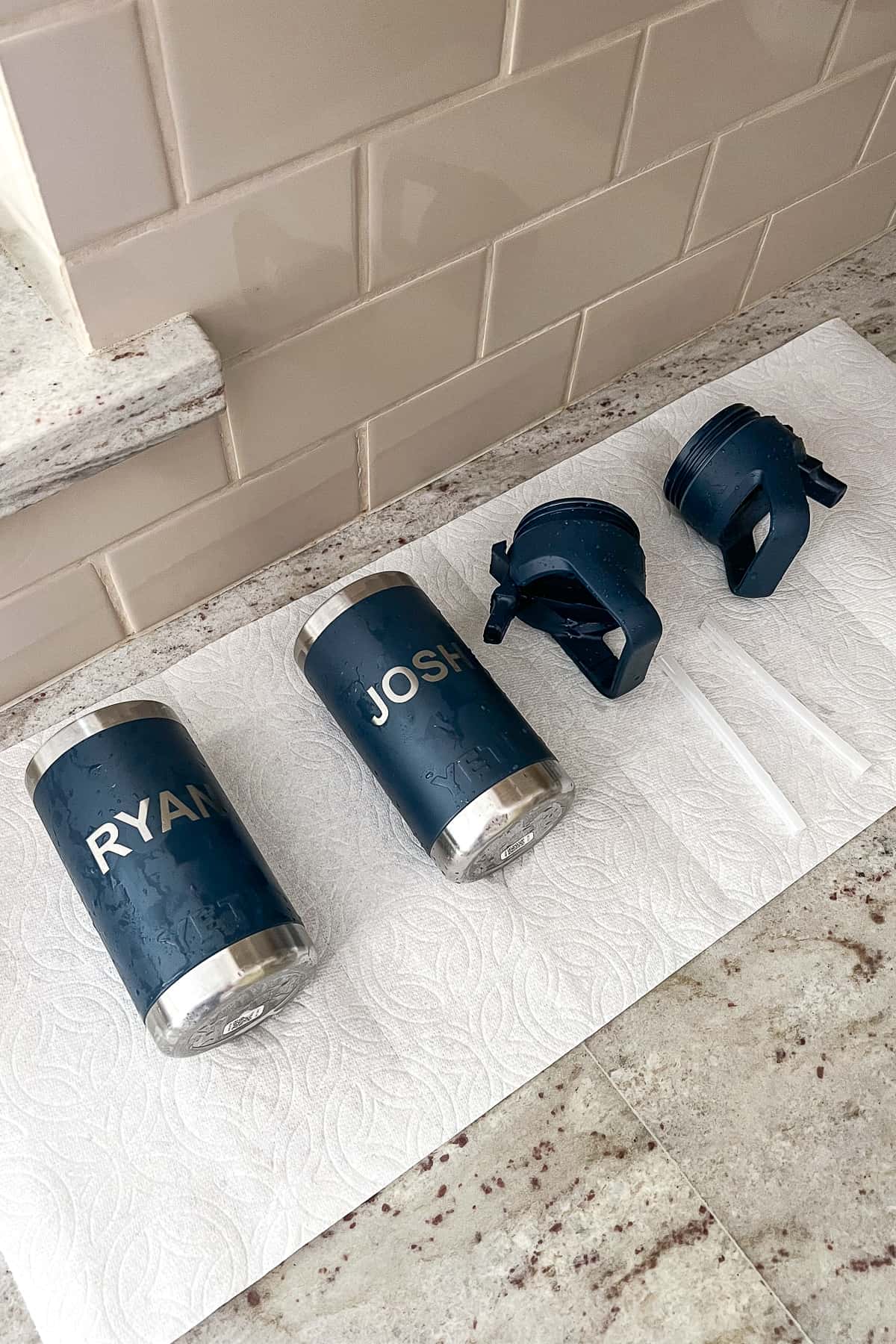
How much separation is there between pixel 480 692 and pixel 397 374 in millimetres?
243

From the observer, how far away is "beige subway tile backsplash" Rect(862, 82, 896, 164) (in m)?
0.86

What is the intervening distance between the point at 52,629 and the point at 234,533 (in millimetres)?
134

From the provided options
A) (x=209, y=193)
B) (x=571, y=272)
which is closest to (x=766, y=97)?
(x=571, y=272)

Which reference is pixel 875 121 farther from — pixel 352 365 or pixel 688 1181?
pixel 688 1181

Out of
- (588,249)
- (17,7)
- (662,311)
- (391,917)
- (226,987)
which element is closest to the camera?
(17,7)

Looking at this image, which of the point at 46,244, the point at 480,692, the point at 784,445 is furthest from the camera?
the point at 784,445

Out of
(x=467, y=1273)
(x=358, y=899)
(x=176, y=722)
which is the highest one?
(x=176, y=722)

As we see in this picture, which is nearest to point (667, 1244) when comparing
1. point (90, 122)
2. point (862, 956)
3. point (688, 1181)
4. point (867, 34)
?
point (688, 1181)

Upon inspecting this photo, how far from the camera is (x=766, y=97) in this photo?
75 cm

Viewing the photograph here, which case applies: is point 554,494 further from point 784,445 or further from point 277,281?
point 277,281

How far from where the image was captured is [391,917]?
0.62 meters

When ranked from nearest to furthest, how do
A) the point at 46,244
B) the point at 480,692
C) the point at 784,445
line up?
1. the point at 46,244
2. the point at 480,692
3. the point at 784,445

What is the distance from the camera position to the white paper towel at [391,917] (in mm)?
542

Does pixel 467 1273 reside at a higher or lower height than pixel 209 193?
lower
